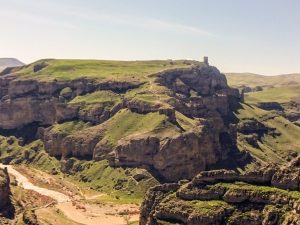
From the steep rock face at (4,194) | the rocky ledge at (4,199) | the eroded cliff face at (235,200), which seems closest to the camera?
the eroded cliff face at (235,200)

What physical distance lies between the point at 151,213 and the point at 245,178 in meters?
25.3

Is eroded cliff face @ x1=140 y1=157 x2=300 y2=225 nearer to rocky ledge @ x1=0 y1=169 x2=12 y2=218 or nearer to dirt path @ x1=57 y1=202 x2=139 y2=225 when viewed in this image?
dirt path @ x1=57 y1=202 x2=139 y2=225

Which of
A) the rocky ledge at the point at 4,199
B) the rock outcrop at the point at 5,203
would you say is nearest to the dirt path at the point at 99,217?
the rock outcrop at the point at 5,203

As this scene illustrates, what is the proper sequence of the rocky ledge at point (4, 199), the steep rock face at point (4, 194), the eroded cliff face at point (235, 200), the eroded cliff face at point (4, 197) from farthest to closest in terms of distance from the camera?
the steep rock face at point (4, 194)
the eroded cliff face at point (4, 197)
the rocky ledge at point (4, 199)
the eroded cliff face at point (235, 200)

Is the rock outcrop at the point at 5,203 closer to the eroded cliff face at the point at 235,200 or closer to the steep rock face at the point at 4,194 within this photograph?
the steep rock face at the point at 4,194

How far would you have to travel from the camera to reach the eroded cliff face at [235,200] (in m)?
124

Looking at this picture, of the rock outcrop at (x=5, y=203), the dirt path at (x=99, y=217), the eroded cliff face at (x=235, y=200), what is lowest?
the dirt path at (x=99, y=217)

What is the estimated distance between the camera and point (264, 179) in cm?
13212

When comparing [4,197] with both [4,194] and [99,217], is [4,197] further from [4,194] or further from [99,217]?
[99,217]

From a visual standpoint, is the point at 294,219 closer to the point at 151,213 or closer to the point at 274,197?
the point at 274,197

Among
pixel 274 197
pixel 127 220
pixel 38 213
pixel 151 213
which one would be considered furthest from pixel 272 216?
pixel 38 213

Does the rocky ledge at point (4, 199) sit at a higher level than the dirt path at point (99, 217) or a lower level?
higher

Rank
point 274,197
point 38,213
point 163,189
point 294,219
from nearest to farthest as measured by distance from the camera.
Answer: point 294,219, point 274,197, point 163,189, point 38,213

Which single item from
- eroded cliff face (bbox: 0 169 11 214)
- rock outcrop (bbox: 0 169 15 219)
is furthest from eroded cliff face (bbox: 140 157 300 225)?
eroded cliff face (bbox: 0 169 11 214)
